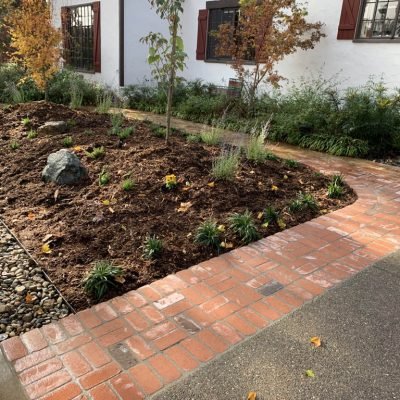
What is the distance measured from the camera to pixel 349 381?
5.97ft

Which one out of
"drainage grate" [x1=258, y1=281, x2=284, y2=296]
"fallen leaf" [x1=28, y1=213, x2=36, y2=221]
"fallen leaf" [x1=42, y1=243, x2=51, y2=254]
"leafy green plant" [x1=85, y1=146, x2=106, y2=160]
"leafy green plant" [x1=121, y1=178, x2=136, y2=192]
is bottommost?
"fallen leaf" [x1=28, y1=213, x2=36, y2=221]

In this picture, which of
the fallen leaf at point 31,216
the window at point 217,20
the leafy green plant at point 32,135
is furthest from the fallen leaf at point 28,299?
the window at point 217,20

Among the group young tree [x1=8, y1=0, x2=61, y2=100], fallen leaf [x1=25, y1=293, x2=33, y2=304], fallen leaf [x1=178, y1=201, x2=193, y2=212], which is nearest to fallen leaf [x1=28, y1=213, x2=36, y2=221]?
fallen leaf [x1=25, y1=293, x2=33, y2=304]

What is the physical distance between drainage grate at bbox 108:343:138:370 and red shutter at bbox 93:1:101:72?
11754mm

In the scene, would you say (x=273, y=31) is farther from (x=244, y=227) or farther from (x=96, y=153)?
(x=244, y=227)

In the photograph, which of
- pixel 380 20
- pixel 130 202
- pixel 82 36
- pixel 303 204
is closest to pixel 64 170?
pixel 130 202

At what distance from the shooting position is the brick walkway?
1.81 m

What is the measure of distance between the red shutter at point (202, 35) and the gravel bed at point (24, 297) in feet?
29.9

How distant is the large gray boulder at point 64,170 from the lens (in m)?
4.06

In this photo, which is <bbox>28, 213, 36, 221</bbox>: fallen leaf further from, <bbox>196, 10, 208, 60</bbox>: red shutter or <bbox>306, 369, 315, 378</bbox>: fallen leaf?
<bbox>196, 10, 208, 60</bbox>: red shutter

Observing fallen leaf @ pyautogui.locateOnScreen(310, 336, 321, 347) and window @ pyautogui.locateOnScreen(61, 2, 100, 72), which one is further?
window @ pyautogui.locateOnScreen(61, 2, 100, 72)

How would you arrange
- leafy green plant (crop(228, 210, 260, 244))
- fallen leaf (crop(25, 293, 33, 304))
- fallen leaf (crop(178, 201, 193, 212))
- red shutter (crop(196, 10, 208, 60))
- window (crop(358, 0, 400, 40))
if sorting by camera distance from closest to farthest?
1. fallen leaf (crop(25, 293, 33, 304))
2. leafy green plant (crop(228, 210, 260, 244))
3. fallen leaf (crop(178, 201, 193, 212))
4. window (crop(358, 0, 400, 40))
5. red shutter (crop(196, 10, 208, 60))

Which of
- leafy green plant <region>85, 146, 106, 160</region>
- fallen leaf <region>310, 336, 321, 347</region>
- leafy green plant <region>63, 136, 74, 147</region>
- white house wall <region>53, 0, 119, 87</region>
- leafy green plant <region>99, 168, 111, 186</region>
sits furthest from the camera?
Result: white house wall <region>53, 0, 119, 87</region>

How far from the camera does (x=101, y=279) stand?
246 centimetres
